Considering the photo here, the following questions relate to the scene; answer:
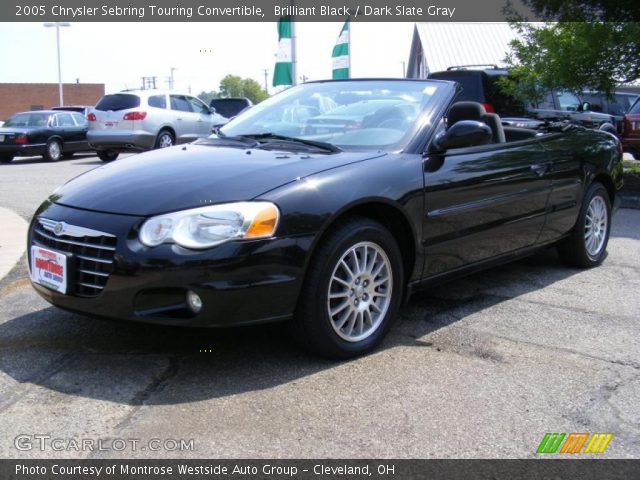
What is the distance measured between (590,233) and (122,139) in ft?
40.9

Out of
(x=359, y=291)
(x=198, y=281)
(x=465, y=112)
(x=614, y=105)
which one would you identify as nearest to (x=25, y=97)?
(x=614, y=105)

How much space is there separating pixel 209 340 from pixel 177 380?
507mm

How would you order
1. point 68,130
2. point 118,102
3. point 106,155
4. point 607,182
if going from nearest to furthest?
point 607,182 → point 118,102 → point 106,155 → point 68,130

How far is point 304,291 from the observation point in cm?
329

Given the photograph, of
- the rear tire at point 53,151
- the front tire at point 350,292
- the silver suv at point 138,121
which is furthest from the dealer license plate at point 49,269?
the rear tire at point 53,151

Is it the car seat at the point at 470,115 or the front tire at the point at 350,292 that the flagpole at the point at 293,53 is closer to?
the car seat at the point at 470,115

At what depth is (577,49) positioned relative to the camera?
10.4 meters

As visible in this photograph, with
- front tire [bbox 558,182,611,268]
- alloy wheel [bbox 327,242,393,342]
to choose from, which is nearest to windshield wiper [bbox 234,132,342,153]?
alloy wheel [bbox 327,242,393,342]

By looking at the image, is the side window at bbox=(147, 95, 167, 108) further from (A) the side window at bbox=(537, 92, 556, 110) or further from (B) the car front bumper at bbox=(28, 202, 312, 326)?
(B) the car front bumper at bbox=(28, 202, 312, 326)

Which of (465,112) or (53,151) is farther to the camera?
(53,151)

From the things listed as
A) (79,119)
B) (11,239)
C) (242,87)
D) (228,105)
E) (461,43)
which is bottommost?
(11,239)

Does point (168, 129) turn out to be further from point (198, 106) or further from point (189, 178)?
point (189, 178)

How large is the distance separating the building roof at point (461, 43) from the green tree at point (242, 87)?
80008 mm

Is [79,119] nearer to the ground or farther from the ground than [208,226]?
farther from the ground
